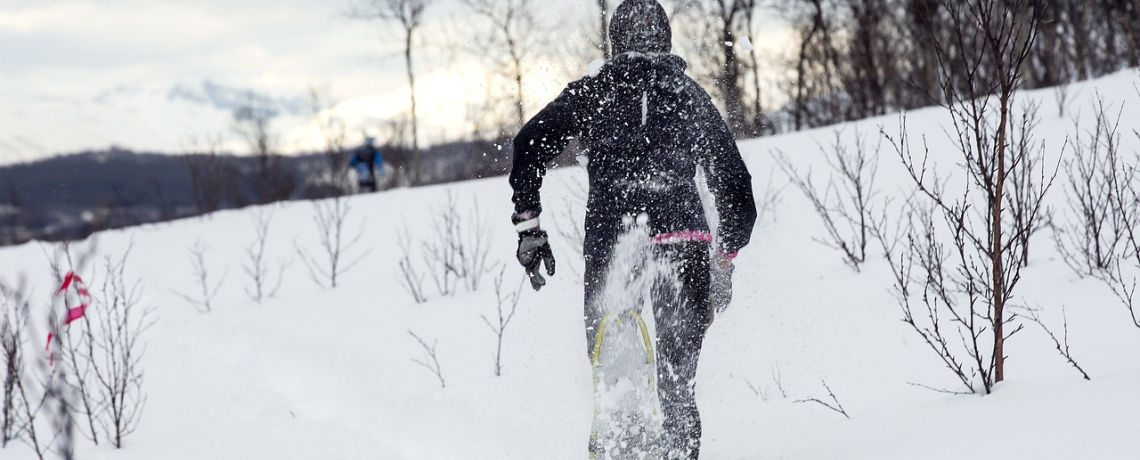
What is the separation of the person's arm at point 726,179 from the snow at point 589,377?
628 mm

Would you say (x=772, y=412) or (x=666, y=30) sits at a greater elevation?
(x=666, y=30)

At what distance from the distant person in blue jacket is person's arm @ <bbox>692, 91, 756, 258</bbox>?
47.3 feet

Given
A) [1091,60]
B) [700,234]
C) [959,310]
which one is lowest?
[959,310]

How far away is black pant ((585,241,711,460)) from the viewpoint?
8.69 feet

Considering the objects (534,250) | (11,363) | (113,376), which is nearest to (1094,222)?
(534,250)

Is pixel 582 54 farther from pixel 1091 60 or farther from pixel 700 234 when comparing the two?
pixel 1091 60

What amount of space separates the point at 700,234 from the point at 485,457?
5.73ft

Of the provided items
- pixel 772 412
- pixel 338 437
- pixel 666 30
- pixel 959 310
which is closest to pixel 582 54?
pixel 666 30

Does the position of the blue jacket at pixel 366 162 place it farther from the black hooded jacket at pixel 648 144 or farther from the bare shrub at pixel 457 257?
the black hooded jacket at pixel 648 144

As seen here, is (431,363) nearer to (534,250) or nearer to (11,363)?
(11,363)

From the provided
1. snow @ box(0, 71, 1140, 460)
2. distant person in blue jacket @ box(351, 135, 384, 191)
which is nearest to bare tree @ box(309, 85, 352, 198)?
distant person in blue jacket @ box(351, 135, 384, 191)

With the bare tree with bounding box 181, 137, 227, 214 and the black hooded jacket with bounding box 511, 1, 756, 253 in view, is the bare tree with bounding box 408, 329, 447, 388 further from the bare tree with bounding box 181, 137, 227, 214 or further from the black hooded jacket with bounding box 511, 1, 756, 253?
the bare tree with bounding box 181, 137, 227, 214

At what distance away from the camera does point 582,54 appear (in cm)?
365

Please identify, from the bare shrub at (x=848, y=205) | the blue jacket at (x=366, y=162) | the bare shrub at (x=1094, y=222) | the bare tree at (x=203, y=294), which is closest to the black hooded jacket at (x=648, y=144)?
the bare shrub at (x=1094, y=222)
